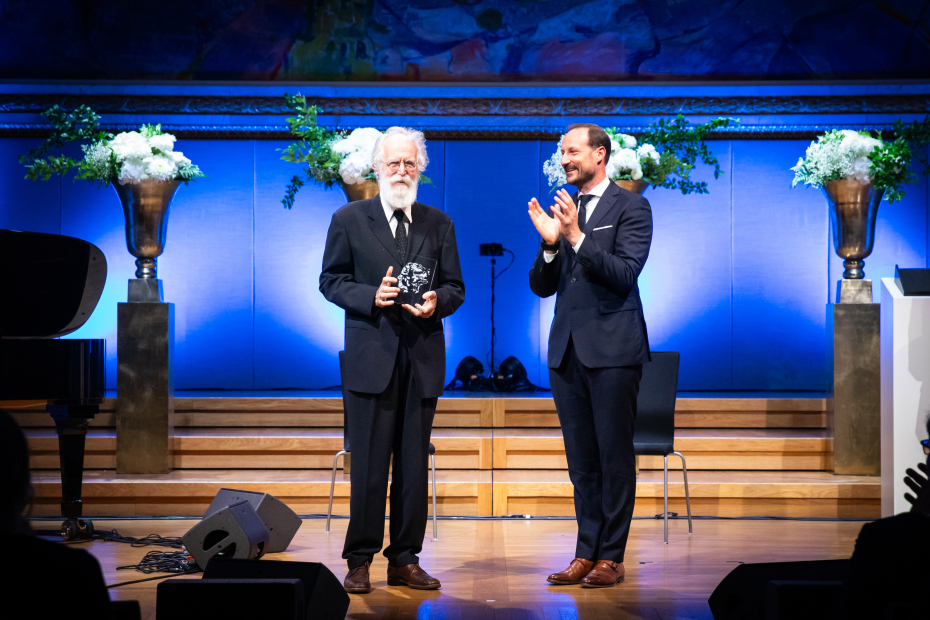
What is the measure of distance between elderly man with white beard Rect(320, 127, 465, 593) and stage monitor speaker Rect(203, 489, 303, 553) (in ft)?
2.19

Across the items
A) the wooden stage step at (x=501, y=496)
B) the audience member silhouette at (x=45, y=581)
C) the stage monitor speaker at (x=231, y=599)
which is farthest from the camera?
the wooden stage step at (x=501, y=496)

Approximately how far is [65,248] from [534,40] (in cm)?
505

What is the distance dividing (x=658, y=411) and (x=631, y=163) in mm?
1666

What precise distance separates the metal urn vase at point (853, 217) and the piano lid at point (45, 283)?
13.1 ft

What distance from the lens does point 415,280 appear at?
286 centimetres

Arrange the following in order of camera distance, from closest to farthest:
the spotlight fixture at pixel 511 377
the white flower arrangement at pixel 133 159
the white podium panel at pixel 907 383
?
the white podium panel at pixel 907 383
the white flower arrangement at pixel 133 159
the spotlight fixture at pixel 511 377

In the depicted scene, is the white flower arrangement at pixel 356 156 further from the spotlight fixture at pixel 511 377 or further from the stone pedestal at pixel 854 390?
the spotlight fixture at pixel 511 377

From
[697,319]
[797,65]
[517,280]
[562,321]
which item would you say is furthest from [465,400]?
[797,65]

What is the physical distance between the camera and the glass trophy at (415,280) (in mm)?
2840

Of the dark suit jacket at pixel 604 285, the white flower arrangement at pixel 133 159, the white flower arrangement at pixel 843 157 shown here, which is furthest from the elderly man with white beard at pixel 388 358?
the white flower arrangement at pixel 843 157

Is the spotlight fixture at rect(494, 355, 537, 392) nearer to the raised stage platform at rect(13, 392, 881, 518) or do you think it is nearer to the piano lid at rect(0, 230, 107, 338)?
the raised stage platform at rect(13, 392, 881, 518)

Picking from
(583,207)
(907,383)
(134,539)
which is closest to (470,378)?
(134,539)

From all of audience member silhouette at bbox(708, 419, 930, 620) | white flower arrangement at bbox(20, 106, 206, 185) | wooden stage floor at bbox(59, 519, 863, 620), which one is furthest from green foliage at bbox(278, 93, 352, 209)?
audience member silhouette at bbox(708, 419, 930, 620)

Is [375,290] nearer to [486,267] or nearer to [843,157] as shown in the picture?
[843,157]
